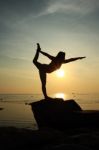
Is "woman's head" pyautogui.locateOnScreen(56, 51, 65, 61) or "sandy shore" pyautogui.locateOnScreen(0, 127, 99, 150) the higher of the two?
"woman's head" pyautogui.locateOnScreen(56, 51, 65, 61)

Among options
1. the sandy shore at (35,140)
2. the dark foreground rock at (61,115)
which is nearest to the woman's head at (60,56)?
the dark foreground rock at (61,115)

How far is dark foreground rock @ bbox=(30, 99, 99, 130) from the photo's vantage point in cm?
1287

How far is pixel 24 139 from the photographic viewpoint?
7922mm

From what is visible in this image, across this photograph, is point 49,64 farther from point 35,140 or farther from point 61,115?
point 35,140

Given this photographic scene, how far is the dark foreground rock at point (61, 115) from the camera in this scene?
12.9 metres

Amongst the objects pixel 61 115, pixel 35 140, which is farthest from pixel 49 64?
pixel 35 140

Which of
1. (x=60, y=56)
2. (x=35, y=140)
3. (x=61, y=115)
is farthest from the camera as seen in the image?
(x=60, y=56)

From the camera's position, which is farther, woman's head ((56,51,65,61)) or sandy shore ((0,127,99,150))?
woman's head ((56,51,65,61))

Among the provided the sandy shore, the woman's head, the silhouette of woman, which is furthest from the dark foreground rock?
the sandy shore

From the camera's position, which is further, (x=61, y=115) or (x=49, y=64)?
(x=49, y=64)

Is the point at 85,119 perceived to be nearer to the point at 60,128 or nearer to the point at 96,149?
the point at 60,128

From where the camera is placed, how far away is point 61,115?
1355cm

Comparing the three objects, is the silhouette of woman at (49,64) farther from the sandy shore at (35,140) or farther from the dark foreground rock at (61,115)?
the sandy shore at (35,140)

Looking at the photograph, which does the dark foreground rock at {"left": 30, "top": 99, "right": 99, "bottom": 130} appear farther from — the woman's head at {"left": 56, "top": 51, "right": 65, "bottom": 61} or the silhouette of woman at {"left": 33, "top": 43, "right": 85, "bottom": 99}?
the woman's head at {"left": 56, "top": 51, "right": 65, "bottom": 61}
